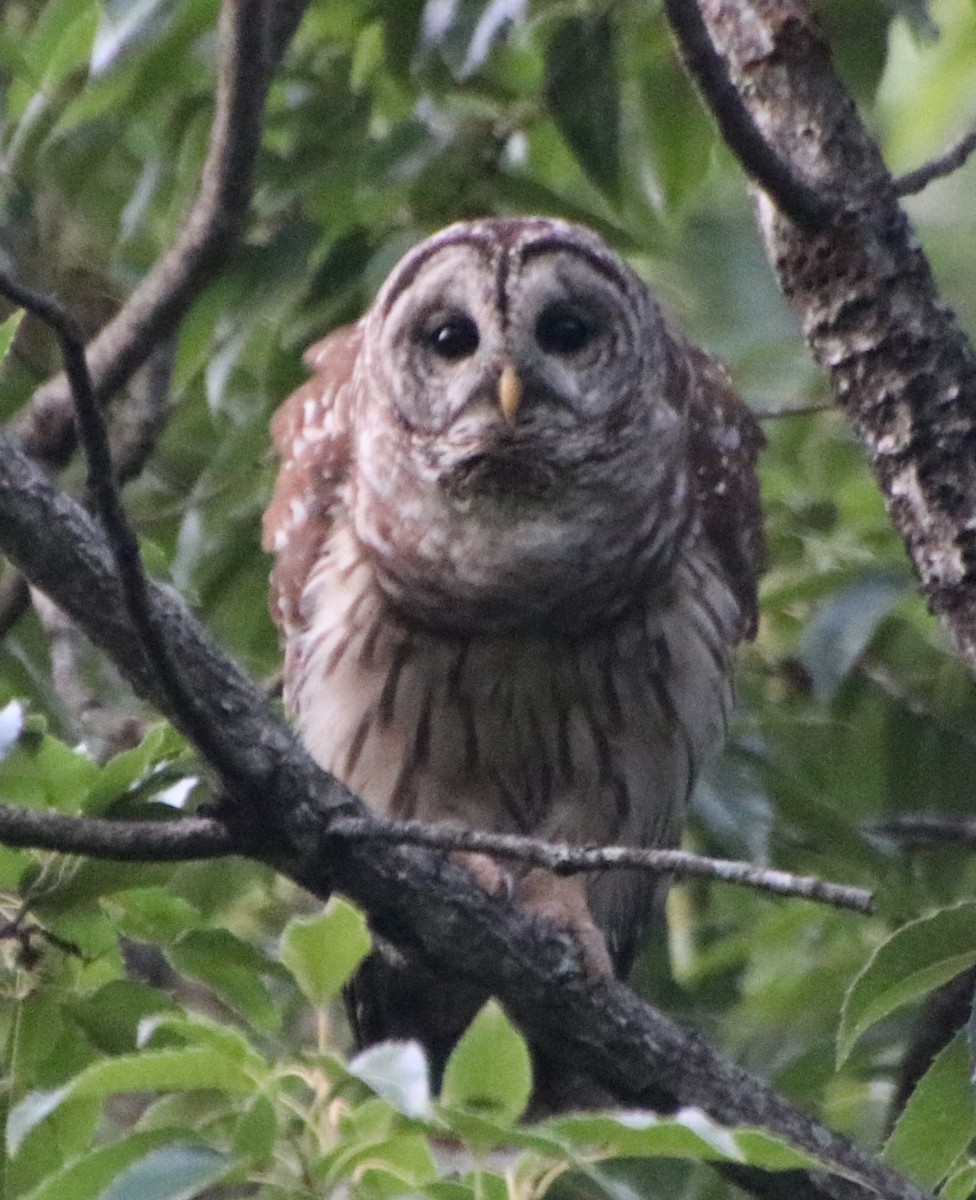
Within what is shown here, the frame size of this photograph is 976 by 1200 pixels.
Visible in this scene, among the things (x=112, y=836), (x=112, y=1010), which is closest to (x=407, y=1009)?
(x=112, y=1010)

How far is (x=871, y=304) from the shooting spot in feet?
8.73

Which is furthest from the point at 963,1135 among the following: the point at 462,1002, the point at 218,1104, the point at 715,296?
the point at 715,296

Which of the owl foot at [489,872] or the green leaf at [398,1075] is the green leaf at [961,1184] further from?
the owl foot at [489,872]

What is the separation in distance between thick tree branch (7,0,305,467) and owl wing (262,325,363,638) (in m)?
0.25

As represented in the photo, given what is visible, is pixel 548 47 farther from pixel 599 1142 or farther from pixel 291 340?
pixel 599 1142

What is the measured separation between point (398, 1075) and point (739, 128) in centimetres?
129

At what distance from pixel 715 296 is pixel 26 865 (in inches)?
94.2

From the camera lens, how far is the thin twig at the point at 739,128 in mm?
2301

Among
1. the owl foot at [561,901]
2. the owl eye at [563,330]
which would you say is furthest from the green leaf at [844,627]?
the owl eye at [563,330]

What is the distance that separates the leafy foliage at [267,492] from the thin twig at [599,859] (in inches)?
10.8

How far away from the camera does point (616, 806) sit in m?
3.39

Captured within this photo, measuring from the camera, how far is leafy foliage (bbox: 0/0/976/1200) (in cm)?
227

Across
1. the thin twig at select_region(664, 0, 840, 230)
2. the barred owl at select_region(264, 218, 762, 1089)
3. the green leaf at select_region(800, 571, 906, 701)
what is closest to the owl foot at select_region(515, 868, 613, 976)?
the barred owl at select_region(264, 218, 762, 1089)

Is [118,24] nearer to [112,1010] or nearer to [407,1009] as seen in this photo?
[112,1010]
